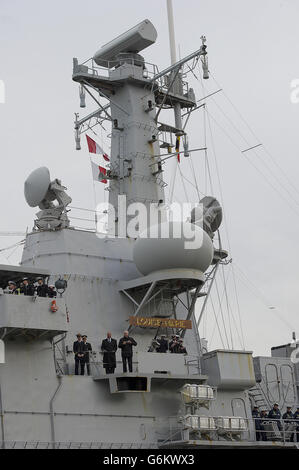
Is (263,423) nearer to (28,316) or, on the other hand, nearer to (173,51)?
(28,316)

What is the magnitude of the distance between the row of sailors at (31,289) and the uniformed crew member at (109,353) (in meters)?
1.86

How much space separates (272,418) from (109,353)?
216 inches

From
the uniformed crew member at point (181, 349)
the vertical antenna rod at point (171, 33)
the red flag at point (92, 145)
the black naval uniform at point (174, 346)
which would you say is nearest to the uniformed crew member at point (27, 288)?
the black naval uniform at point (174, 346)

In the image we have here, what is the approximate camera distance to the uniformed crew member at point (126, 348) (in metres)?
23.6

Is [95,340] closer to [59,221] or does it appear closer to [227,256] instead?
[59,221]

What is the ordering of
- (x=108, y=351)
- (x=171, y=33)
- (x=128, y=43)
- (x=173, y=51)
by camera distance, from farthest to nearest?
(x=171, y=33) < (x=173, y=51) < (x=128, y=43) < (x=108, y=351)

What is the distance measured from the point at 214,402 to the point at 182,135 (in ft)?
34.0

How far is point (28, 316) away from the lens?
2245 cm

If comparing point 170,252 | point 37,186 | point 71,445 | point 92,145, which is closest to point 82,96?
point 92,145

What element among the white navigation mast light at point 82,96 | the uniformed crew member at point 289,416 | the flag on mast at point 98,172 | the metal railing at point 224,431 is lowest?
the metal railing at point 224,431

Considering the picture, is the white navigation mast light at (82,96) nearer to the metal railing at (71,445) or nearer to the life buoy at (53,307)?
the life buoy at (53,307)

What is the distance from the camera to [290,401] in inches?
1132
